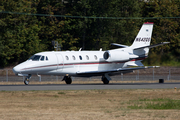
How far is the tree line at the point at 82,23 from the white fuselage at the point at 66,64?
78.9 feet

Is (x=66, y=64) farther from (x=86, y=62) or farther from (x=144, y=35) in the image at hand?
(x=144, y=35)

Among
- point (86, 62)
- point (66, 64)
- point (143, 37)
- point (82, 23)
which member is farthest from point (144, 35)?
point (82, 23)

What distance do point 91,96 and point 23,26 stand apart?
3772 cm

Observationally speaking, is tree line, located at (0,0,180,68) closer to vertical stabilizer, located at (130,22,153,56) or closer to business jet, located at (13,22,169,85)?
vertical stabilizer, located at (130,22,153,56)

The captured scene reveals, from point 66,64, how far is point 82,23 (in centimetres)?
2836

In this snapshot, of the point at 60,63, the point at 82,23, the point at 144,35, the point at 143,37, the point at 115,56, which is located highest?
the point at 82,23

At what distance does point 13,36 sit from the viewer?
54.2 metres

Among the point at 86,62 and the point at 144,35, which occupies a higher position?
the point at 144,35

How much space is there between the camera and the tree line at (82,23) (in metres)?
55.0

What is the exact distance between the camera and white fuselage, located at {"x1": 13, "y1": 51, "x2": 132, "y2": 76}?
28777mm

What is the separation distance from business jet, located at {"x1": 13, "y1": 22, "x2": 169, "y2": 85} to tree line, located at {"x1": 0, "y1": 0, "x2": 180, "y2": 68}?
23596 mm

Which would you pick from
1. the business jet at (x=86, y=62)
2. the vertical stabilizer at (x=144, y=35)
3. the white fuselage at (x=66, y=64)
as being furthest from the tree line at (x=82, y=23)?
the white fuselage at (x=66, y=64)

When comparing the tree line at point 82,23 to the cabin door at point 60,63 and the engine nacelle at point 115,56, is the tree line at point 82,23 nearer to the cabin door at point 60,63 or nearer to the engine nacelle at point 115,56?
the engine nacelle at point 115,56

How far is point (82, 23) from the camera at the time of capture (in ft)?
192
